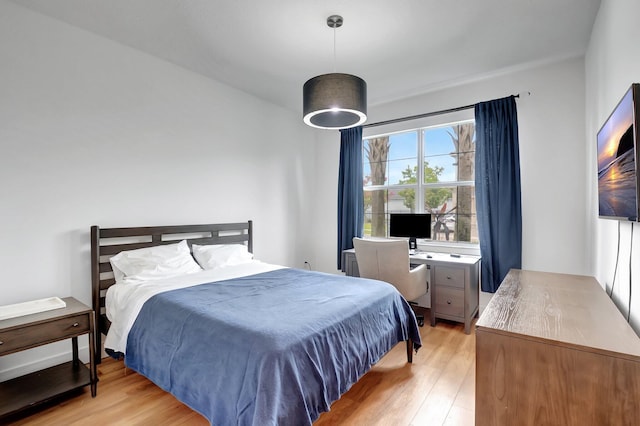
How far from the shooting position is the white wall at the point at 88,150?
7.36 feet

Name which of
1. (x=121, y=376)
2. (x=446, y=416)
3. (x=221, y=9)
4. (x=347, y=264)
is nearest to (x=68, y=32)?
(x=221, y=9)

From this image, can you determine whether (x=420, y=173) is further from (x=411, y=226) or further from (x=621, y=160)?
(x=621, y=160)

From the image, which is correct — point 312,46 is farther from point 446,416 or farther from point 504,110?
point 446,416

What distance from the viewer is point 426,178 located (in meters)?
3.96

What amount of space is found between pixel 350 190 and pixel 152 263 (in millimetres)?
2617

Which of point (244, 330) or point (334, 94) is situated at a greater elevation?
point (334, 94)

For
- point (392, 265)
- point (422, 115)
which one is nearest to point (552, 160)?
point (422, 115)

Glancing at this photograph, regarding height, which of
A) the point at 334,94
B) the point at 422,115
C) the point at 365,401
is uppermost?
the point at 422,115

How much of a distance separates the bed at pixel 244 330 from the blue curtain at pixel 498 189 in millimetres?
1406

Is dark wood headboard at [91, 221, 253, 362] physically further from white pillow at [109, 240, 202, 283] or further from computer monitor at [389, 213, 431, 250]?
computer monitor at [389, 213, 431, 250]

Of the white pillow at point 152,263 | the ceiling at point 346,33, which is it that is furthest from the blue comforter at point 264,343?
the ceiling at point 346,33

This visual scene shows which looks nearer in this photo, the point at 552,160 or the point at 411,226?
the point at 552,160

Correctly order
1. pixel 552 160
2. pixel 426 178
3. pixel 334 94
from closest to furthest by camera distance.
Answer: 1. pixel 334 94
2. pixel 552 160
3. pixel 426 178

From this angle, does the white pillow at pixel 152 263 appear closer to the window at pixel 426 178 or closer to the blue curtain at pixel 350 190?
the blue curtain at pixel 350 190
